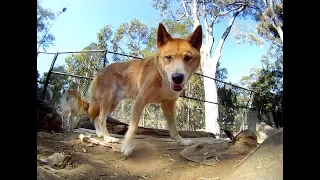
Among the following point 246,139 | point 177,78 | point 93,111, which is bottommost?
point 246,139

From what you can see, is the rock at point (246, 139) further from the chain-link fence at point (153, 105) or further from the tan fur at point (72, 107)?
the tan fur at point (72, 107)

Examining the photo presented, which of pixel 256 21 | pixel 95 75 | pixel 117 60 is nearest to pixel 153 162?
pixel 95 75

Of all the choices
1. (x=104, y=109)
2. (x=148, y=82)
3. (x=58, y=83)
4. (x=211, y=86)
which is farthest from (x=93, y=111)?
(x=211, y=86)

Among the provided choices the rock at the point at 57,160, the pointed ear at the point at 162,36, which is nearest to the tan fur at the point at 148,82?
the pointed ear at the point at 162,36

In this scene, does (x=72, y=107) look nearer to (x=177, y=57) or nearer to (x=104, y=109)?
(x=104, y=109)

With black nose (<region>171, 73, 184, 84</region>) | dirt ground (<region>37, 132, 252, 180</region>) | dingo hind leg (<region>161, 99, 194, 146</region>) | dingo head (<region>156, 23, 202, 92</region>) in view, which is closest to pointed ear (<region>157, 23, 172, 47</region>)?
dingo head (<region>156, 23, 202, 92</region>)

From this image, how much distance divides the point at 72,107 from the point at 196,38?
2.38ft

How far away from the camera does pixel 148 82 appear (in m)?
1.42

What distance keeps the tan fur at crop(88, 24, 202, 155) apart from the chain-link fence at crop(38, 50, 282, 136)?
0.25 ft

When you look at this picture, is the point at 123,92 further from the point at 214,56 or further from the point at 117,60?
the point at 214,56

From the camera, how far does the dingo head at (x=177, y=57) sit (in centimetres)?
121

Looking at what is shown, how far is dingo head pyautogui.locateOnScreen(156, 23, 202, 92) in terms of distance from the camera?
1.21m

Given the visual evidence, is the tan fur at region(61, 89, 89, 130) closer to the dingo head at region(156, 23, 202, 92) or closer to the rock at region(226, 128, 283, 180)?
the dingo head at region(156, 23, 202, 92)
